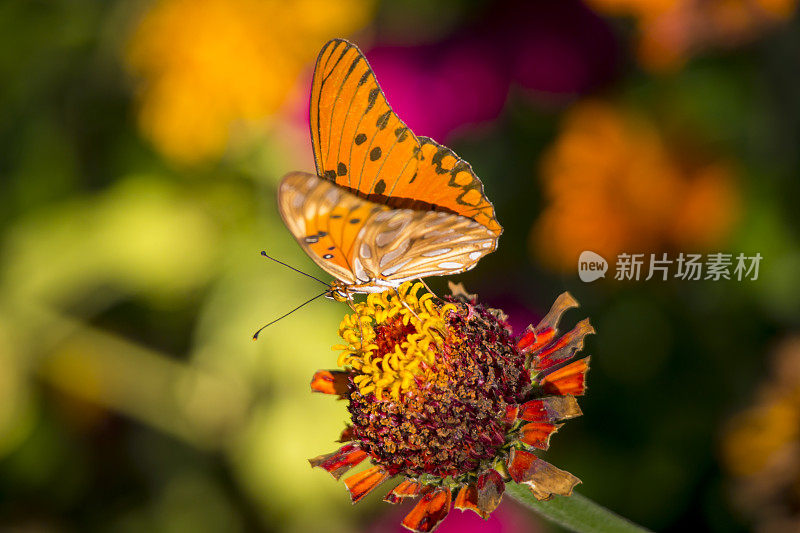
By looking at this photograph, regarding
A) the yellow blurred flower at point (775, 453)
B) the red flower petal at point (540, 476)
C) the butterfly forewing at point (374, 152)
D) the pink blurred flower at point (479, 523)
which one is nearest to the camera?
the red flower petal at point (540, 476)

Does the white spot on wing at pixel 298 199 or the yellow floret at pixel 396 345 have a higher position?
the white spot on wing at pixel 298 199

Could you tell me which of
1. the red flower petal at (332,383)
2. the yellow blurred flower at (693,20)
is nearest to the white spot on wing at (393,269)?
the red flower petal at (332,383)

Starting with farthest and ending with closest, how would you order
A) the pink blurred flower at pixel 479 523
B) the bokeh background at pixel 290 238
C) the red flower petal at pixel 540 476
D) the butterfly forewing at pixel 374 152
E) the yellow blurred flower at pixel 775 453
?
1. the bokeh background at pixel 290 238
2. the pink blurred flower at pixel 479 523
3. the yellow blurred flower at pixel 775 453
4. the butterfly forewing at pixel 374 152
5. the red flower petal at pixel 540 476

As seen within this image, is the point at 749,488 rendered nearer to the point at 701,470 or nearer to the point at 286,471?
the point at 701,470

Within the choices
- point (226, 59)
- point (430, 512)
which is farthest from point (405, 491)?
point (226, 59)

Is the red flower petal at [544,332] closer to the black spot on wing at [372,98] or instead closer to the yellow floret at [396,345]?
the yellow floret at [396,345]

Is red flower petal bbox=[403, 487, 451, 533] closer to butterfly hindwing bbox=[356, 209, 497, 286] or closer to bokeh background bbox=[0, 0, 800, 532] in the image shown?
butterfly hindwing bbox=[356, 209, 497, 286]

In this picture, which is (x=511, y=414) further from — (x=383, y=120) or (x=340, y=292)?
(x=383, y=120)
